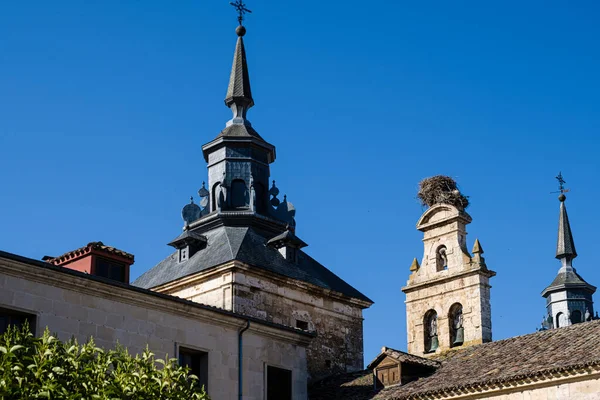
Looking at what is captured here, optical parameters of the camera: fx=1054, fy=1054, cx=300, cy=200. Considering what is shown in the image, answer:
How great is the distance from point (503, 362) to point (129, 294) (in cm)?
857

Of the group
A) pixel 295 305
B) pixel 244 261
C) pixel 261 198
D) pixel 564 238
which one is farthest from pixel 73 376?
pixel 564 238

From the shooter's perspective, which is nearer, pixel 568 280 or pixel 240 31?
pixel 240 31

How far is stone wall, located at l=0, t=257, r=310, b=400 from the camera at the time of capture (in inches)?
787

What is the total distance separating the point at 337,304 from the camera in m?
31.1

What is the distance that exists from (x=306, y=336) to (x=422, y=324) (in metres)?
5.99

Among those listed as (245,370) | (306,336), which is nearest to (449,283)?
(306,336)

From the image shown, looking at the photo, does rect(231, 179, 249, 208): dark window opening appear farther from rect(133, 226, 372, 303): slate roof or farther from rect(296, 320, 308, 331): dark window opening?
rect(296, 320, 308, 331): dark window opening

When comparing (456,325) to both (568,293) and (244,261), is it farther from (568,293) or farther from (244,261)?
(568,293)

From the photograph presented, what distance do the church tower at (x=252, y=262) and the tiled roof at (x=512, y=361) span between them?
4.85 m

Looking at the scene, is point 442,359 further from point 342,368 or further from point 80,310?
point 80,310

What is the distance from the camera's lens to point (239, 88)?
3491cm

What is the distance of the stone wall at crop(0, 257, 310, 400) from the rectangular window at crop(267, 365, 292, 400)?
5.6 inches

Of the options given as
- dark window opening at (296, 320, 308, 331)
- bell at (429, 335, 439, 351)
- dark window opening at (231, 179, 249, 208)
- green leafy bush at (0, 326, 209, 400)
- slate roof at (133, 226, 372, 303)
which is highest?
dark window opening at (231, 179, 249, 208)

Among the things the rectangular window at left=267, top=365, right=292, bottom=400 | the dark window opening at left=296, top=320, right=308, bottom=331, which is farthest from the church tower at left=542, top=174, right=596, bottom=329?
the rectangular window at left=267, top=365, right=292, bottom=400
